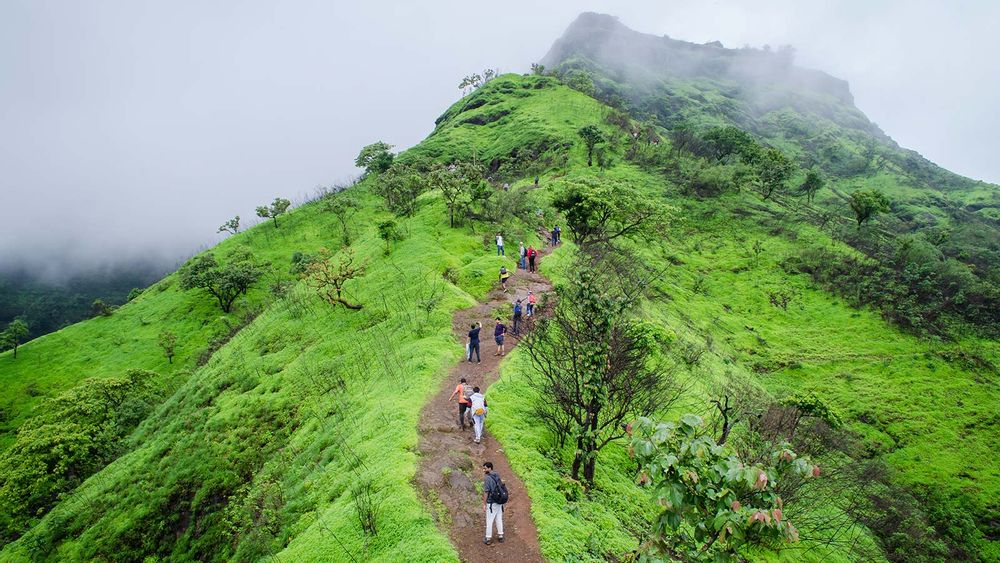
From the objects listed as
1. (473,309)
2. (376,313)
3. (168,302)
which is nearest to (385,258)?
(376,313)

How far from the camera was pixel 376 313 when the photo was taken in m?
26.0

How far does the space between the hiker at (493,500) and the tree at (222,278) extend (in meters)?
53.8

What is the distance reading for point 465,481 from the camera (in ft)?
41.9

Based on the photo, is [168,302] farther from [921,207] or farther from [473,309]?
[921,207]

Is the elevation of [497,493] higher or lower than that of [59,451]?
higher

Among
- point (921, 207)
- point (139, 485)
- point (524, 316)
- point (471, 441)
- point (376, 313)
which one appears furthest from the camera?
point (921, 207)

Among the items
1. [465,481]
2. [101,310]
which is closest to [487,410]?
[465,481]

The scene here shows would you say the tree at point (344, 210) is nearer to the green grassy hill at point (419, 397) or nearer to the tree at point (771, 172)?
the green grassy hill at point (419, 397)

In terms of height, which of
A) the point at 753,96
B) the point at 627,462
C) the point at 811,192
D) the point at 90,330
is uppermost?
the point at 753,96

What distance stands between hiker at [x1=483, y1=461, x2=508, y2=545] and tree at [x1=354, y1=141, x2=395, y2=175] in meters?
70.3

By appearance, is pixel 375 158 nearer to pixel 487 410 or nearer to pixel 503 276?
pixel 503 276

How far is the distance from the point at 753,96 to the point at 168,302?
21160cm

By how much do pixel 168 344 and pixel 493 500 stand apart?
54671 mm

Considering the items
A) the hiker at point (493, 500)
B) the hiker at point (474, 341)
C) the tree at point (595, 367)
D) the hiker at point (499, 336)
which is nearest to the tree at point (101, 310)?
the hiker at point (474, 341)
